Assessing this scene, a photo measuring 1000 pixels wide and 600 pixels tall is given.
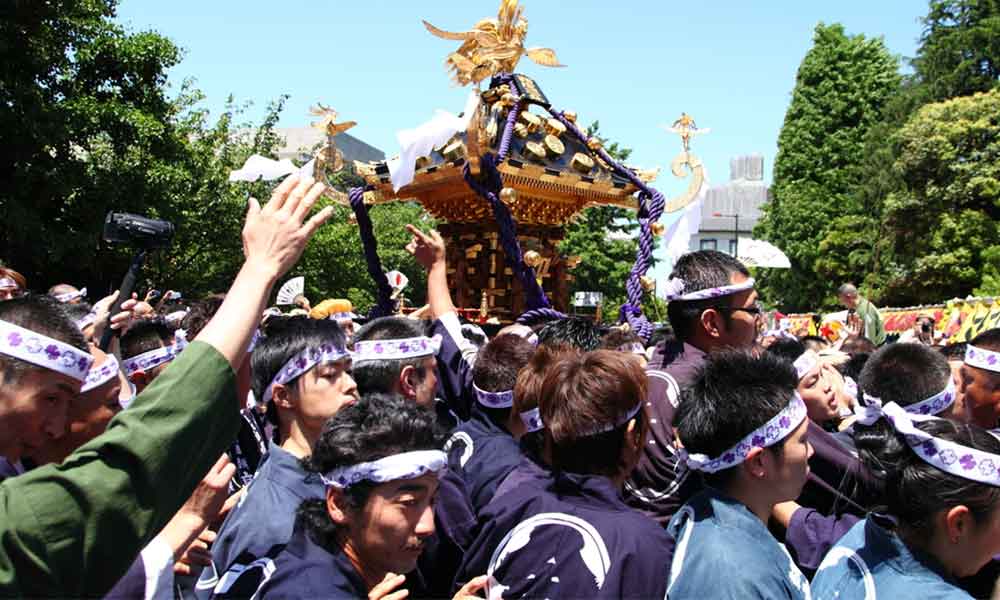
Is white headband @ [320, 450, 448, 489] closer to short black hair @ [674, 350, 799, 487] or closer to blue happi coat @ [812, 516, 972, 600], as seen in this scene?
short black hair @ [674, 350, 799, 487]

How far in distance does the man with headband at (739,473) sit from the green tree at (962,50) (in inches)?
1197

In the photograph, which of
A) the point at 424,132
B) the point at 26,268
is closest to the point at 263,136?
the point at 26,268

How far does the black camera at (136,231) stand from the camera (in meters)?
3.27

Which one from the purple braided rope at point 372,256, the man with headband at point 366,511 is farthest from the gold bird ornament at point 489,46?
the man with headband at point 366,511

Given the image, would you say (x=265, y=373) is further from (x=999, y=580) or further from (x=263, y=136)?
(x=263, y=136)

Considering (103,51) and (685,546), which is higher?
(103,51)

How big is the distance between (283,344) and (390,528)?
4.59 feet

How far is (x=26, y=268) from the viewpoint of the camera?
44.3 feet

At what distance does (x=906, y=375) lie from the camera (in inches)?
145

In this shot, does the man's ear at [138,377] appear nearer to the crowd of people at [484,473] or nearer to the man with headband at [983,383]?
the crowd of people at [484,473]

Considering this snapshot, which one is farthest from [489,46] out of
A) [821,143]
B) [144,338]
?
[821,143]

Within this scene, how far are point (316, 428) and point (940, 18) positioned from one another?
34.2m

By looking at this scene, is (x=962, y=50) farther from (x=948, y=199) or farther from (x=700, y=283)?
(x=700, y=283)

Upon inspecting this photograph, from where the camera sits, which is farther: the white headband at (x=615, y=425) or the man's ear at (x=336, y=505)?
the white headband at (x=615, y=425)
